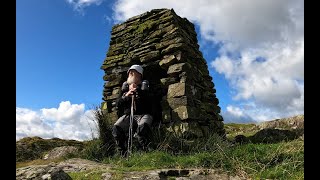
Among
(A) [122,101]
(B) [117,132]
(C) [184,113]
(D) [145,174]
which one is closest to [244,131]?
(C) [184,113]

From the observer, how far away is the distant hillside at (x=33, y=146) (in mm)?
11282

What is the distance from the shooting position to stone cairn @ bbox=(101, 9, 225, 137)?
9242 mm

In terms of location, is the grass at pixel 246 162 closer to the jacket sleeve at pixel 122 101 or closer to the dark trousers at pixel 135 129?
the dark trousers at pixel 135 129

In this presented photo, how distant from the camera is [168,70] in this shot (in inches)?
387

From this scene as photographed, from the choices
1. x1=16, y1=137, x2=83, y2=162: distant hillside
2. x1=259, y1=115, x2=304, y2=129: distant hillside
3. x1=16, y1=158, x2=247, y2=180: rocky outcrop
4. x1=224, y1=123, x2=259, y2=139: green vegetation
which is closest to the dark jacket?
x1=16, y1=137, x2=83, y2=162: distant hillside

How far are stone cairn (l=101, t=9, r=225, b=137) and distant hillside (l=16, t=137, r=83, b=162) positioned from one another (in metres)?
2.81

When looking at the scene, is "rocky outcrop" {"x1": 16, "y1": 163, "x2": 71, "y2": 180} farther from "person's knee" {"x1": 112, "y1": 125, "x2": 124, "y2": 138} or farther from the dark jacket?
the dark jacket

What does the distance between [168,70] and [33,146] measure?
5823mm

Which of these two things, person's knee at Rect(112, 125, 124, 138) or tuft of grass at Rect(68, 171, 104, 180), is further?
person's knee at Rect(112, 125, 124, 138)

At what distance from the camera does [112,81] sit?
11.1m
